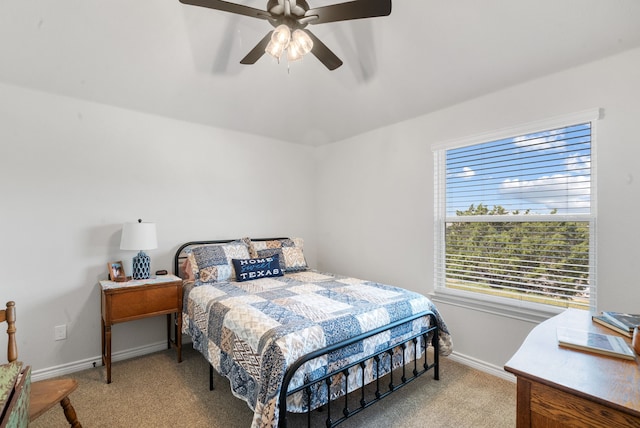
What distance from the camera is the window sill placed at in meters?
2.38

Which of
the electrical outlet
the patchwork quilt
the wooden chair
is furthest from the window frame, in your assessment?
the electrical outlet

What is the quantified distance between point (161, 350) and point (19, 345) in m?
1.11

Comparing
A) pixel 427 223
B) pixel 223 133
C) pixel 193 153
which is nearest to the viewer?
pixel 427 223

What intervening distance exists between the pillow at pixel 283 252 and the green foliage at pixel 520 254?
1.62 m

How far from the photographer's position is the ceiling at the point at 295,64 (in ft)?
6.78

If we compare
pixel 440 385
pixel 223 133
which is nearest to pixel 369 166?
pixel 223 133

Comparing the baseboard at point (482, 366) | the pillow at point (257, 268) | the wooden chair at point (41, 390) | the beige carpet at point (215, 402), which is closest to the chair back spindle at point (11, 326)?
the wooden chair at point (41, 390)

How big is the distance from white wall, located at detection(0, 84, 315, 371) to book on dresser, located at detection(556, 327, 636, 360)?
3233 mm

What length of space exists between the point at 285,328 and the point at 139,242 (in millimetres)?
1757

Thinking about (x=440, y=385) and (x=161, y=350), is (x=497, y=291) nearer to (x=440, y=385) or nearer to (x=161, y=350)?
(x=440, y=385)

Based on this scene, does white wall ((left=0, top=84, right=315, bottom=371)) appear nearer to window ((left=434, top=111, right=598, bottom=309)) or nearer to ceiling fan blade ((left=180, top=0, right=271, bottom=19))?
ceiling fan blade ((left=180, top=0, right=271, bottom=19))

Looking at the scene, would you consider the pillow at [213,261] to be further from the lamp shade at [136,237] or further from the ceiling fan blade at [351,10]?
the ceiling fan blade at [351,10]

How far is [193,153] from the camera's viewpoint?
344 cm

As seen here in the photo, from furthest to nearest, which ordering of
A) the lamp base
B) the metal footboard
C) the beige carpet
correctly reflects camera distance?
1. the lamp base
2. the beige carpet
3. the metal footboard
